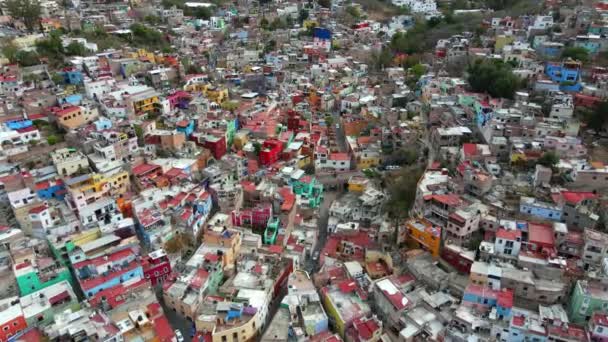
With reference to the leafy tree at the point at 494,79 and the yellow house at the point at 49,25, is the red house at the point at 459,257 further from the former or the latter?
the yellow house at the point at 49,25

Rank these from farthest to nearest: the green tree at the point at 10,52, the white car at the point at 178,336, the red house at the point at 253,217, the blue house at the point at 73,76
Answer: the green tree at the point at 10,52
the blue house at the point at 73,76
the red house at the point at 253,217
the white car at the point at 178,336

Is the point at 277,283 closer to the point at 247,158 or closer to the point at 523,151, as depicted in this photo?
the point at 247,158

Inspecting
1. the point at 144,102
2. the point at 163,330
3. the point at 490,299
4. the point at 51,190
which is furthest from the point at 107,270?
the point at 490,299

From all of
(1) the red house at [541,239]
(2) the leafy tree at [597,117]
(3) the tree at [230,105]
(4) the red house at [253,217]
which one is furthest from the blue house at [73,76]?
(2) the leafy tree at [597,117]

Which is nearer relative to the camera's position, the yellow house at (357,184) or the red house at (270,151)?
the yellow house at (357,184)

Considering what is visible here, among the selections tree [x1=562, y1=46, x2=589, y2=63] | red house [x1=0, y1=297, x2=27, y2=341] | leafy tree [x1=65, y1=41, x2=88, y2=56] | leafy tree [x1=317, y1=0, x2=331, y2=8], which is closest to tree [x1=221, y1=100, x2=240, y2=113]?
leafy tree [x1=65, y1=41, x2=88, y2=56]

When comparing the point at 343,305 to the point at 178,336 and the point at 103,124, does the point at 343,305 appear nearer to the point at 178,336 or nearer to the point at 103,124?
the point at 178,336
